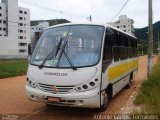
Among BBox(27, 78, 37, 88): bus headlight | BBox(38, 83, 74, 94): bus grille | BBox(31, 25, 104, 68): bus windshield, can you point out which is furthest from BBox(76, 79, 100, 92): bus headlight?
BBox(27, 78, 37, 88): bus headlight

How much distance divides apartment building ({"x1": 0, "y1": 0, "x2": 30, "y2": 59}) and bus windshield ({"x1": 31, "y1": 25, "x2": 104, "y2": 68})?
A: 65702 millimetres

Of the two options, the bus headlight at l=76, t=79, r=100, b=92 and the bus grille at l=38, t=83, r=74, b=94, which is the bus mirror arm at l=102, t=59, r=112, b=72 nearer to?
the bus headlight at l=76, t=79, r=100, b=92

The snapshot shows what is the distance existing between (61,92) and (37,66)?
3.71ft

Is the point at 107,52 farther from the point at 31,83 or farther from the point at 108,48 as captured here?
the point at 31,83

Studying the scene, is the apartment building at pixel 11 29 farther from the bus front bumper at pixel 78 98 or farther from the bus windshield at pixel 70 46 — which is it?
the bus front bumper at pixel 78 98

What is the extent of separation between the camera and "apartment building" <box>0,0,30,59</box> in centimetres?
7519

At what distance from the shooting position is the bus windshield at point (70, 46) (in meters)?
7.97

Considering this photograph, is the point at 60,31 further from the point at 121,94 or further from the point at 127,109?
the point at 121,94

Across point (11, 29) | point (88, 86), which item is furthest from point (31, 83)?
point (11, 29)

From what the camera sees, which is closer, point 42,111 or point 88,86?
point 88,86

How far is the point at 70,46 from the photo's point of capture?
823cm

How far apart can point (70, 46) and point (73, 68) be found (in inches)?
32.2

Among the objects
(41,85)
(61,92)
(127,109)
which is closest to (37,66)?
(41,85)

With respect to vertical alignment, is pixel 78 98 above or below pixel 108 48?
below
